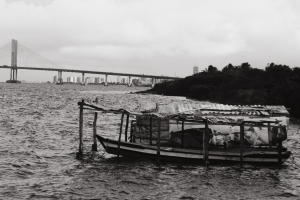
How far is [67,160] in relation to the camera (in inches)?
749

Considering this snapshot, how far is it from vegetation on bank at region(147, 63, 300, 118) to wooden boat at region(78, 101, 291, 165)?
25.9m

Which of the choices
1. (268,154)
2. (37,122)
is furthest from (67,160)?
(37,122)

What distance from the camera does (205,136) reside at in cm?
1722

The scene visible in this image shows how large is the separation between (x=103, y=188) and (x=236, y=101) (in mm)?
53397

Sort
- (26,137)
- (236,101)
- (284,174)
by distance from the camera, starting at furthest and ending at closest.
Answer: (236,101)
(26,137)
(284,174)

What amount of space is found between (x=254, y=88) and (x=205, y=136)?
178ft

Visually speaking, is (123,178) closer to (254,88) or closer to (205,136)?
(205,136)

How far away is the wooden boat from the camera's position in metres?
17.8

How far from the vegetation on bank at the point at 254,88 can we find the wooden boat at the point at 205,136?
25.9m

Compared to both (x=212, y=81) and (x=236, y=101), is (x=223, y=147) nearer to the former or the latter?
(x=236, y=101)

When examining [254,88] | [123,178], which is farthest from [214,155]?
[254,88]

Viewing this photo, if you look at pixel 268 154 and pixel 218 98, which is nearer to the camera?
pixel 268 154

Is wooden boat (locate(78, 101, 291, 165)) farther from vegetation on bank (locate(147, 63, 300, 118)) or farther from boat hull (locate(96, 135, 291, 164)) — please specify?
vegetation on bank (locate(147, 63, 300, 118))

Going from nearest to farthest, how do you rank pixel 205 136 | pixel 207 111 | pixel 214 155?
1. pixel 205 136
2. pixel 214 155
3. pixel 207 111
